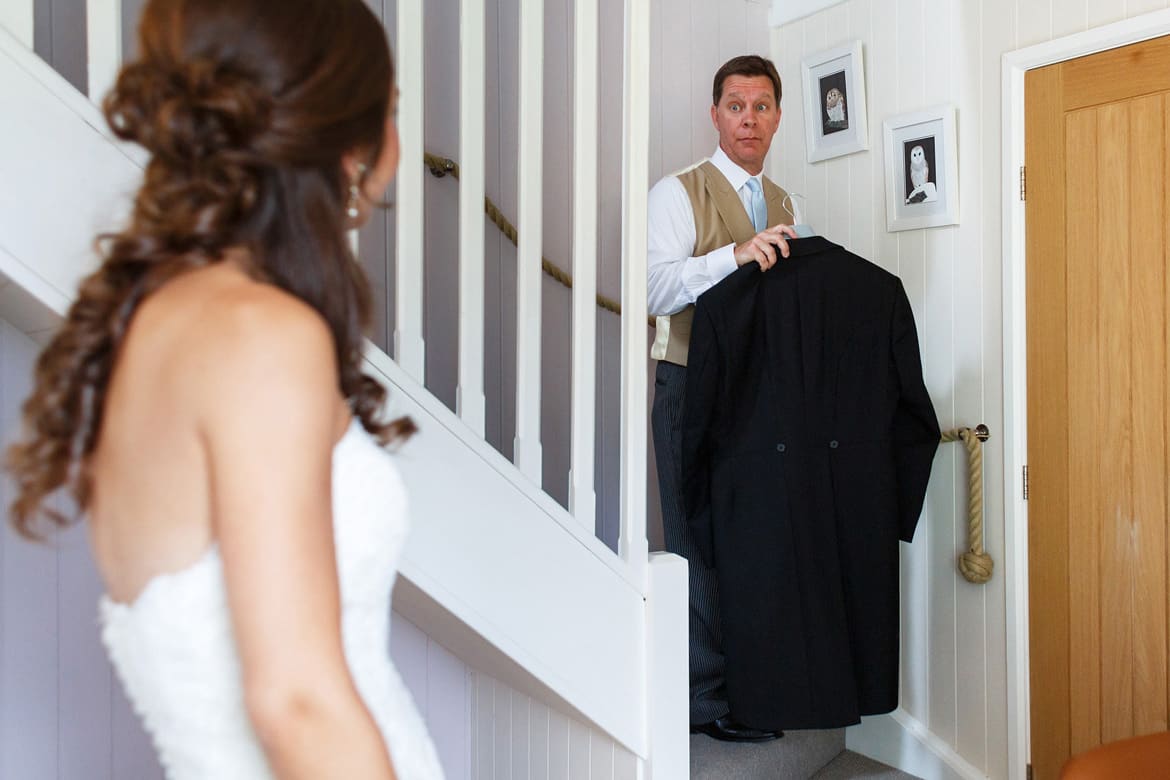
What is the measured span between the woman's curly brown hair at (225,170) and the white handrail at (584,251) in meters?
1.04

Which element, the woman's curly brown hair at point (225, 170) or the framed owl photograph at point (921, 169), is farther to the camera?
the framed owl photograph at point (921, 169)

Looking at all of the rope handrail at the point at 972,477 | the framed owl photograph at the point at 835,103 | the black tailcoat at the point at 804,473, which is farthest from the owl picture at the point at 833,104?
the rope handrail at the point at 972,477

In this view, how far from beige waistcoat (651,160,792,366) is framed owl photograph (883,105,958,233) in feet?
1.54

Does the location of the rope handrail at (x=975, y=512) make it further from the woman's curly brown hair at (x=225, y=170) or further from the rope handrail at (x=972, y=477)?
the woman's curly brown hair at (x=225, y=170)

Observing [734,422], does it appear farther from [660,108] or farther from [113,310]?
[113,310]

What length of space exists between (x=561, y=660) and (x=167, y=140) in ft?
4.34

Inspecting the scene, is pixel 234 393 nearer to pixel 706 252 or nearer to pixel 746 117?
pixel 706 252

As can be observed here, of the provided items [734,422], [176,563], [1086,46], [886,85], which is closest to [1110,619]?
[734,422]

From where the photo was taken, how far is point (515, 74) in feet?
8.98

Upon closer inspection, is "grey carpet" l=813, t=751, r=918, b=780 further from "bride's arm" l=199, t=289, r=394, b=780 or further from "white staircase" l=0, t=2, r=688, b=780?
"bride's arm" l=199, t=289, r=394, b=780

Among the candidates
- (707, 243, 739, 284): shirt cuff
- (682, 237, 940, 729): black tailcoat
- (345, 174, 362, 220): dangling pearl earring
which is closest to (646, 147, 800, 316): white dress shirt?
(707, 243, 739, 284): shirt cuff

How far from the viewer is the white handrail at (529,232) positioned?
178cm

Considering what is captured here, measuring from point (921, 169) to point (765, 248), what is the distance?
72 cm

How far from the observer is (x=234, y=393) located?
70cm
